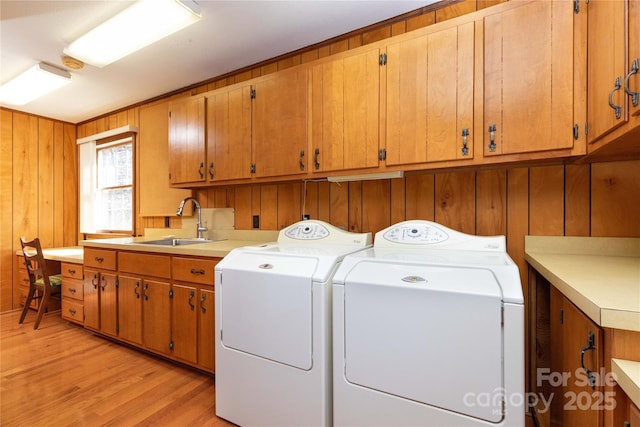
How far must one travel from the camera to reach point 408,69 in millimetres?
1664

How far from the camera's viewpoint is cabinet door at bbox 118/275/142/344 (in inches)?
93.1

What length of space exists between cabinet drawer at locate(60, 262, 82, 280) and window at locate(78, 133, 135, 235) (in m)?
0.68

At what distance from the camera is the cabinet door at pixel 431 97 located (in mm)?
1522

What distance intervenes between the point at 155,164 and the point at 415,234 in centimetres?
294

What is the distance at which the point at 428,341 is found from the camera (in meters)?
1.11

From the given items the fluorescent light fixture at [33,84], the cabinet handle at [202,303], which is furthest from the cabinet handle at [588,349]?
the fluorescent light fixture at [33,84]

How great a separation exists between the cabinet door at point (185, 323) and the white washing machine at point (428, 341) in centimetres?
120

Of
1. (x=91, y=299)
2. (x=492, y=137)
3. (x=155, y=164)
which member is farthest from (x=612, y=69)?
(x=91, y=299)

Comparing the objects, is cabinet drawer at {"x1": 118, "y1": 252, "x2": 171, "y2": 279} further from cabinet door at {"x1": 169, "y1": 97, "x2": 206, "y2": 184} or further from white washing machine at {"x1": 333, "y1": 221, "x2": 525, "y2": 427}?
white washing machine at {"x1": 333, "y1": 221, "x2": 525, "y2": 427}

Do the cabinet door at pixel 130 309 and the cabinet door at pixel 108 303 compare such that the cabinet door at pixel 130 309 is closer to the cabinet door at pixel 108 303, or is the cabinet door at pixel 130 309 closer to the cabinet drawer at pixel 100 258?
the cabinet door at pixel 108 303

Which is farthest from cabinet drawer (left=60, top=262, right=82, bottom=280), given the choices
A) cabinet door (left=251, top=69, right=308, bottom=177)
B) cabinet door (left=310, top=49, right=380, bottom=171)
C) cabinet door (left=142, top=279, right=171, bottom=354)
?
cabinet door (left=310, top=49, right=380, bottom=171)

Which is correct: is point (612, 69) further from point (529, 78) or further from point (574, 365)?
point (574, 365)

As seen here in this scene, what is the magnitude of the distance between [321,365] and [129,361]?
1868 mm

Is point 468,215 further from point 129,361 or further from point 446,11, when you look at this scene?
point 129,361
